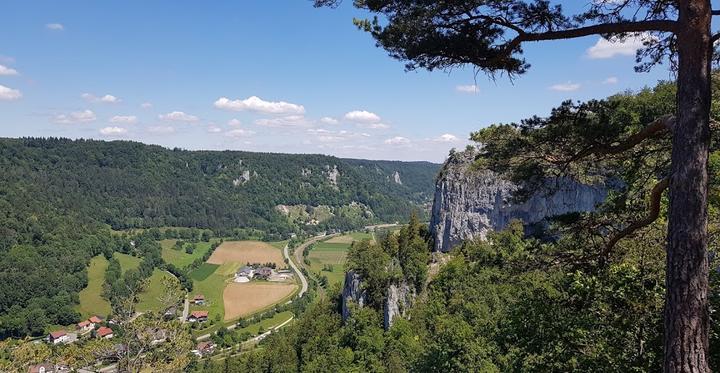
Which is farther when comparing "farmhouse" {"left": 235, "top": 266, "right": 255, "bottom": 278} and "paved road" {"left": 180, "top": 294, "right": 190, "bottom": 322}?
"farmhouse" {"left": 235, "top": 266, "right": 255, "bottom": 278}

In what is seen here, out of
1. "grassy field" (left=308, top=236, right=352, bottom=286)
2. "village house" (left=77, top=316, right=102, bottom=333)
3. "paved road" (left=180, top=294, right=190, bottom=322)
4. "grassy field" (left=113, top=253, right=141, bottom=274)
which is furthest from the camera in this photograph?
"grassy field" (left=113, top=253, right=141, bottom=274)

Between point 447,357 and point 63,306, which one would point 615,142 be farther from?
point 63,306

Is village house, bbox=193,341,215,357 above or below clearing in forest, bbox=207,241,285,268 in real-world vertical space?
below

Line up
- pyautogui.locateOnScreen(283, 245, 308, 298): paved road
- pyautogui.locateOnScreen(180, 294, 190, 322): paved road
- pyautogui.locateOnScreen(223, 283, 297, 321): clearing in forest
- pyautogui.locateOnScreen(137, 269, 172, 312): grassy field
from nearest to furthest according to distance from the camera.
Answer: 1. pyautogui.locateOnScreen(180, 294, 190, 322): paved road
2. pyautogui.locateOnScreen(137, 269, 172, 312): grassy field
3. pyautogui.locateOnScreen(223, 283, 297, 321): clearing in forest
4. pyautogui.locateOnScreen(283, 245, 308, 298): paved road

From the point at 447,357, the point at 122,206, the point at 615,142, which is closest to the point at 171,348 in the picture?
the point at 447,357

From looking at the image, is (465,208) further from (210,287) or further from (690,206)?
(210,287)

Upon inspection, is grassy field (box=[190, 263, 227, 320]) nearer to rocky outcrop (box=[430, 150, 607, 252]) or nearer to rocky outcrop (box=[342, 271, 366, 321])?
rocky outcrop (box=[342, 271, 366, 321])

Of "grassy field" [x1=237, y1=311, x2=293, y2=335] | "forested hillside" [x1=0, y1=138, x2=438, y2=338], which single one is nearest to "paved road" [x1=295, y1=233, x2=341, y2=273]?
"forested hillside" [x1=0, y1=138, x2=438, y2=338]

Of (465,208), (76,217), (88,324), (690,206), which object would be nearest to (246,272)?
(88,324)
